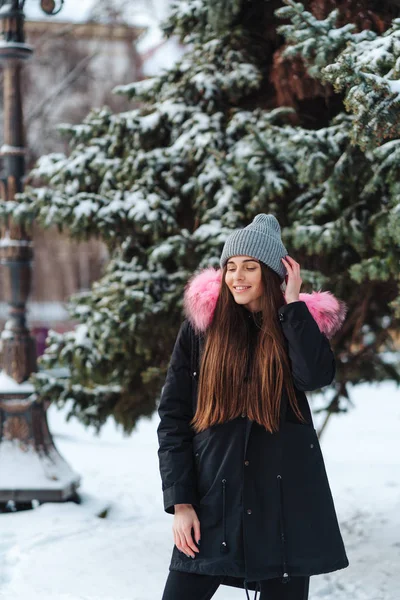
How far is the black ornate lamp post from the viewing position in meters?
6.23

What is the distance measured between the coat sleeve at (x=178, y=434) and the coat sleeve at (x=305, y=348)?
385 mm

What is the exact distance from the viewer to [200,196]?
5355mm

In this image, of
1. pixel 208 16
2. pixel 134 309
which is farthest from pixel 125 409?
pixel 208 16

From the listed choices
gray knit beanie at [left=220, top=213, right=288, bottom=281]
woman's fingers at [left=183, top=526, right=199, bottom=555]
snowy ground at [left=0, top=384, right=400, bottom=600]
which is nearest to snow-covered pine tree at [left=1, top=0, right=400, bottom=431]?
snowy ground at [left=0, top=384, right=400, bottom=600]

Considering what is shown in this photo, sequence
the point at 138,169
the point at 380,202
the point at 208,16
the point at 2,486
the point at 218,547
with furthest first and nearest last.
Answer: the point at 2,486, the point at 138,169, the point at 208,16, the point at 380,202, the point at 218,547

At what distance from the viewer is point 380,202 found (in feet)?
15.7

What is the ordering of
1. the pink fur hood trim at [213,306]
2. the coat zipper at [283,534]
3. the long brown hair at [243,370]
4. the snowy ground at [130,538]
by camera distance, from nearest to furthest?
the coat zipper at [283,534]
the long brown hair at [243,370]
the pink fur hood trim at [213,306]
the snowy ground at [130,538]

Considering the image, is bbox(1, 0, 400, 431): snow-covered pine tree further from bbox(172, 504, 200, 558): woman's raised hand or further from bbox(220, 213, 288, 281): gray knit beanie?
bbox(172, 504, 200, 558): woman's raised hand

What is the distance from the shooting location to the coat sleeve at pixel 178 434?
274 centimetres

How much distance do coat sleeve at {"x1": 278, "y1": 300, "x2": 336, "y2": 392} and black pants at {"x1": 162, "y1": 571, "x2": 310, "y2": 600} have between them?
66cm

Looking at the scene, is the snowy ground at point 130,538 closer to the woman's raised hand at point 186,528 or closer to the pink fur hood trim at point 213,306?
the woman's raised hand at point 186,528

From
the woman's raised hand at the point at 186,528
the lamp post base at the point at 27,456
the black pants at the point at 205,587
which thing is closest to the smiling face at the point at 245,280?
the woman's raised hand at the point at 186,528

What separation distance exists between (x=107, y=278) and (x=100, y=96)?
1809 centimetres

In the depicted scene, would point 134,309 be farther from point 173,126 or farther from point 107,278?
point 173,126
